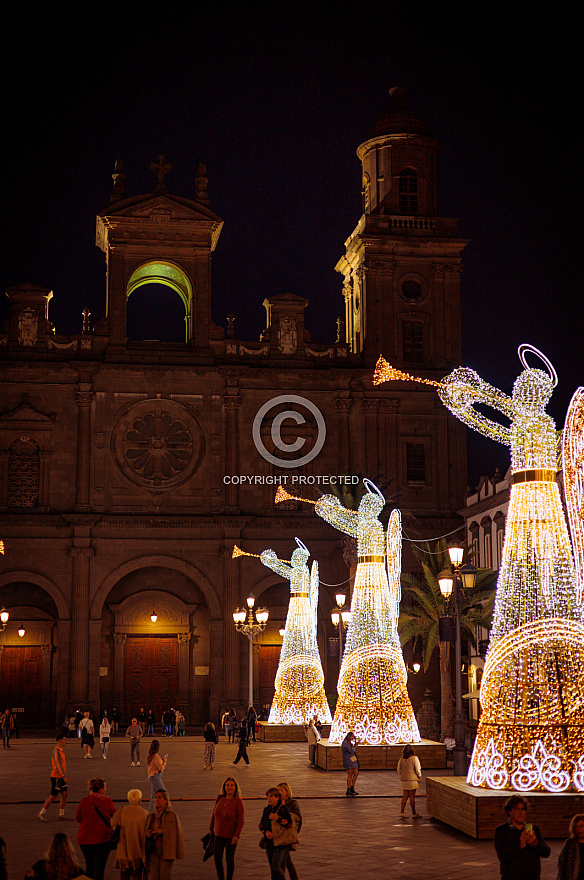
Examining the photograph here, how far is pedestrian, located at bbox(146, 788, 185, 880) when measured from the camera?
12.4 meters

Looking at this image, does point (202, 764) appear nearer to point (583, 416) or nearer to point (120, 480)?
point (583, 416)

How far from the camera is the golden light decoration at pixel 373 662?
85.2 ft

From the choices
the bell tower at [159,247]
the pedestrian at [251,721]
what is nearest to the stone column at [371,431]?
the bell tower at [159,247]

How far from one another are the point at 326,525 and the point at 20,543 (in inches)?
525

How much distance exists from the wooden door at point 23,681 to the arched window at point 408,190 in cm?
2671

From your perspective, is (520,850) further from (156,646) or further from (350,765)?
(156,646)

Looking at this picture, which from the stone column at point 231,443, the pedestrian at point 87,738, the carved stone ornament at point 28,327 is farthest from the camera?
the carved stone ornament at point 28,327

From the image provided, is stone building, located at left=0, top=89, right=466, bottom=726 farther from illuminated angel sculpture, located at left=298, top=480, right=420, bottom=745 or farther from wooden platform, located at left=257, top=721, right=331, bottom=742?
illuminated angel sculpture, located at left=298, top=480, right=420, bottom=745

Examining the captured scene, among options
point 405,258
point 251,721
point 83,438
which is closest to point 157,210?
point 83,438

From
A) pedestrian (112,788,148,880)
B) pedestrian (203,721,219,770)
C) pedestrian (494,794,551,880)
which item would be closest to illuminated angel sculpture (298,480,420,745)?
pedestrian (203,721,219,770)

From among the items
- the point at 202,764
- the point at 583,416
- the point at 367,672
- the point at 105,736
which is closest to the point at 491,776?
the point at 583,416

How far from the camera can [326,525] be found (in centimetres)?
5091

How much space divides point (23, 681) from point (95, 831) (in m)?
38.7

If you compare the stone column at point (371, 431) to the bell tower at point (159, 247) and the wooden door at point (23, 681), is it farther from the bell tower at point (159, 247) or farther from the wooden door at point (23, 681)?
the wooden door at point (23, 681)
